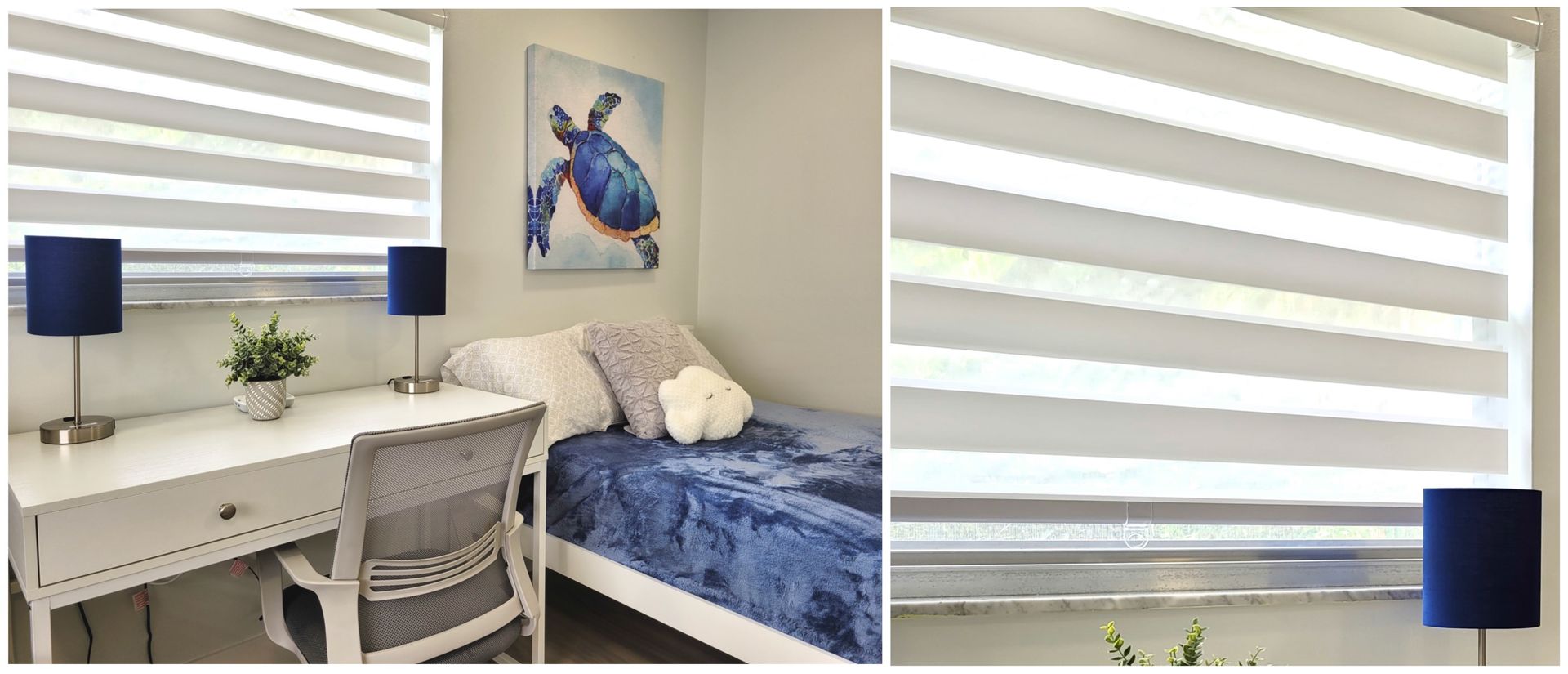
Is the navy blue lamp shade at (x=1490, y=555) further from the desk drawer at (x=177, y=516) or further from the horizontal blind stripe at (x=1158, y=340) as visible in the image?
the desk drawer at (x=177, y=516)

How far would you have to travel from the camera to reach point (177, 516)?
5.19 feet

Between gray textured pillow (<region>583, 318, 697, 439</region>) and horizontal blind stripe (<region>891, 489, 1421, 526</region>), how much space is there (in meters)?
1.39

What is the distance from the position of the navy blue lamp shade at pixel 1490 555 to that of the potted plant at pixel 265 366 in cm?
238

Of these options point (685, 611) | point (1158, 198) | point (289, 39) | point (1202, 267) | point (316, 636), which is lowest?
point (685, 611)

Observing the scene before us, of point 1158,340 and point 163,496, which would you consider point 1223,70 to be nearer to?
point 1158,340

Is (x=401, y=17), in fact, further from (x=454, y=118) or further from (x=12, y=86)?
(x=12, y=86)

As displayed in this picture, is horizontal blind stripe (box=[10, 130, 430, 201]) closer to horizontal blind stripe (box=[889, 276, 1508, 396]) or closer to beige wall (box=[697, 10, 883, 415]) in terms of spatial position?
beige wall (box=[697, 10, 883, 415])

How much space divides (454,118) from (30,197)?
1.11 metres

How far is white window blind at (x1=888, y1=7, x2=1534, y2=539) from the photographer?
52.3 inches

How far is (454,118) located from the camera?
8.93 feet

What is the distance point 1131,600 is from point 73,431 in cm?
213

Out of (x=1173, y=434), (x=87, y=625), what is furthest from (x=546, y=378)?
(x=1173, y=434)

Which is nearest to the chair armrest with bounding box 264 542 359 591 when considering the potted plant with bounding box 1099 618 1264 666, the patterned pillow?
the potted plant with bounding box 1099 618 1264 666

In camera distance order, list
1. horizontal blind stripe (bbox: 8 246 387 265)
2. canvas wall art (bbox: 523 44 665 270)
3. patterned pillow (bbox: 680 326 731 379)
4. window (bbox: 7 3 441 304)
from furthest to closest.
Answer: patterned pillow (bbox: 680 326 731 379), canvas wall art (bbox: 523 44 665 270), horizontal blind stripe (bbox: 8 246 387 265), window (bbox: 7 3 441 304)
